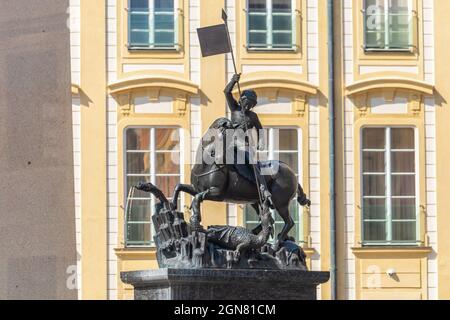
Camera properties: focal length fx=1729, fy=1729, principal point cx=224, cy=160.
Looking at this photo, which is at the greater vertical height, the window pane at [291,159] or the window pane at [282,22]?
the window pane at [282,22]

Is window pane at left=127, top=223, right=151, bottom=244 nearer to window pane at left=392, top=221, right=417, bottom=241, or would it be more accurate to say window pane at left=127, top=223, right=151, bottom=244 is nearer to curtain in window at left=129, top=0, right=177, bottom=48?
curtain in window at left=129, top=0, right=177, bottom=48

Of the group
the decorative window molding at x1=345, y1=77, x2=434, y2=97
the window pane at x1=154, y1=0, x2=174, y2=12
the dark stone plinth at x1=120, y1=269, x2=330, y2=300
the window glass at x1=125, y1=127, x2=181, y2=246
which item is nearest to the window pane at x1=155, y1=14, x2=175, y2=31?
the window pane at x1=154, y1=0, x2=174, y2=12

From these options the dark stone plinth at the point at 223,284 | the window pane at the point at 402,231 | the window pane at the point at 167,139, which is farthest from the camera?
the window pane at the point at 402,231

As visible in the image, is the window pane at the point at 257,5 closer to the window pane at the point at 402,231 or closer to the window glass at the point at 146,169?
the window glass at the point at 146,169

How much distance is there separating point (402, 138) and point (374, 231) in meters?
1.79

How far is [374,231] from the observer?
3034cm

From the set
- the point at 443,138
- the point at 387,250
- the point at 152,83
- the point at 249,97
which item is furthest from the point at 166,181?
the point at 249,97

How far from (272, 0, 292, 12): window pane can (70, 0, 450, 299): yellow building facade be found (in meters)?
0.02

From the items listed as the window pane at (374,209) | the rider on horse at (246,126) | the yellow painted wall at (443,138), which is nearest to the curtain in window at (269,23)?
the yellow painted wall at (443,138)

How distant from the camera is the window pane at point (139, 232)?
29.7 m

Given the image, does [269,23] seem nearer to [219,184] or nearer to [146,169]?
[146,169]

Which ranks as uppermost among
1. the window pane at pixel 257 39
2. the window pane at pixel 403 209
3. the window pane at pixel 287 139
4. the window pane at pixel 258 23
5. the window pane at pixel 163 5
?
the window pane at pixel 163 5

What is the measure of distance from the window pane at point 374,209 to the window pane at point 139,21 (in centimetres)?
495

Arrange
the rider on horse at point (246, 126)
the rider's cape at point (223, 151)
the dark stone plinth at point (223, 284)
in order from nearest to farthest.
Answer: the dark stone plinth at point (223, 284), the rider's cape at point (223, 151), the rider on horse at point (246, 126)
